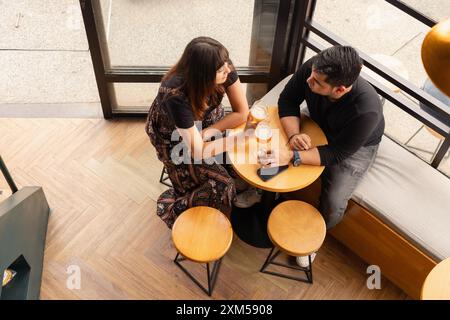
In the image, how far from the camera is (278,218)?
2.72m

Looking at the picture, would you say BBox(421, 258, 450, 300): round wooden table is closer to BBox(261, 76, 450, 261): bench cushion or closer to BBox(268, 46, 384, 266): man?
BBox(261, 76, 450, 261): bench cushion

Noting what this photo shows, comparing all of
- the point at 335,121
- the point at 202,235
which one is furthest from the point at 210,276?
the point at 335,121

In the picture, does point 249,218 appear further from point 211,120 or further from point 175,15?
point 175,15

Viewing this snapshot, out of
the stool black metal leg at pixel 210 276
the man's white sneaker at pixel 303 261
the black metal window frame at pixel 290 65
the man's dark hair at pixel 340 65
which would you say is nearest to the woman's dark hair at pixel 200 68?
the man's dark hair at pixel 340 65

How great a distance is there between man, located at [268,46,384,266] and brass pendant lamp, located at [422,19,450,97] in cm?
114

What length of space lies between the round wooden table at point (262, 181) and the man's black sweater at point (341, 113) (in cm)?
8

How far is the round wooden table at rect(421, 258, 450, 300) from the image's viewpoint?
215 centimetres

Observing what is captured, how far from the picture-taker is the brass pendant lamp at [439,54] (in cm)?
117

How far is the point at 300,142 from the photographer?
8.70ft

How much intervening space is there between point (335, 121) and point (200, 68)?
870 mm

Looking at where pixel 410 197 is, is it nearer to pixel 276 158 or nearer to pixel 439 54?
pixel 276 158

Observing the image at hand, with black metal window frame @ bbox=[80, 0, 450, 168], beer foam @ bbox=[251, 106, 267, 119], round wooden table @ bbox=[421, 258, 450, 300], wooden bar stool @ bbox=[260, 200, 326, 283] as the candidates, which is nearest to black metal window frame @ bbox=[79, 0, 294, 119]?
black metal window frame @ bbox=[80, 0, 450, 168]

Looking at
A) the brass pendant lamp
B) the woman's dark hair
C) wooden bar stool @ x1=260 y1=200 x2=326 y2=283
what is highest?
the brass pendant lamp
